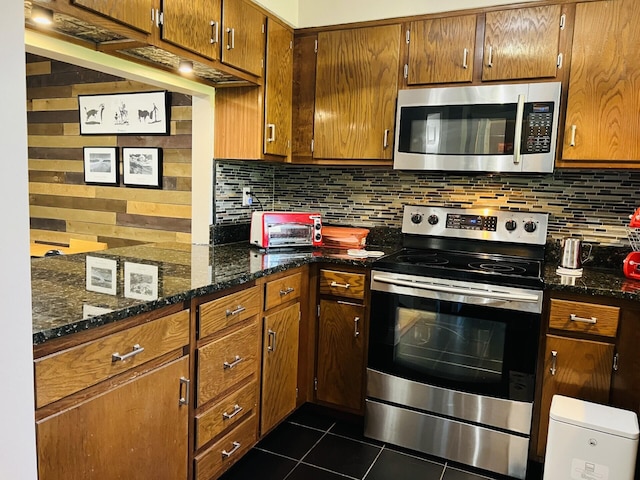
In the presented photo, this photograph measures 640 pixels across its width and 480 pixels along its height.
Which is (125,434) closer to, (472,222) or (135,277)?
(135,277)

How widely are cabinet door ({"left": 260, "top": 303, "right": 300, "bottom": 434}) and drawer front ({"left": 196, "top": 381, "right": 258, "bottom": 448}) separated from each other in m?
0.11

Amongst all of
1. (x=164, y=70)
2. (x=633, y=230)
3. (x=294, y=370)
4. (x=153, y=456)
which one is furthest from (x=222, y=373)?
(x=633, y=230)

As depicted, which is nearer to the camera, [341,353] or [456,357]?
[456,357]

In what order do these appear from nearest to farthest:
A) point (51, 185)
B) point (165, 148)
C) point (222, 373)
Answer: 1. point (222, 373)
2. point (165, 148)
3. point (51, 185)

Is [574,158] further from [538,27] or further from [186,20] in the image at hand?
[186,20]

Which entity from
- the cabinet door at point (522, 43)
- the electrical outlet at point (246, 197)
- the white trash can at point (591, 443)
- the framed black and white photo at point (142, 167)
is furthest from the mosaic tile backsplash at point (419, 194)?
the white trash can at point (591, 443)

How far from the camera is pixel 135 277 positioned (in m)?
1.85

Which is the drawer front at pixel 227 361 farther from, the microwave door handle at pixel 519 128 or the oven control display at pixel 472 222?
the microwave door handle at pixel 519 128

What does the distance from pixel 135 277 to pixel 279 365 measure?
893 mm

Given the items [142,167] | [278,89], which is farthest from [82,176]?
[278,89]

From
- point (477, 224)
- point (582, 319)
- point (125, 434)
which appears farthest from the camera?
point (477, 224)

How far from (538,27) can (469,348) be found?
5.31ft

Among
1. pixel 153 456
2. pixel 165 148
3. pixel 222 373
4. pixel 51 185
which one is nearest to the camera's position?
pixel 153 456

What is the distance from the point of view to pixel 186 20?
2.00 metres
